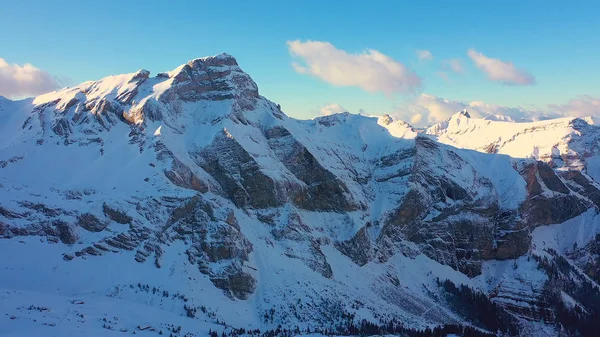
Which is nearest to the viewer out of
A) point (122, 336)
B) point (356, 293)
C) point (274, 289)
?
point (122, 336)

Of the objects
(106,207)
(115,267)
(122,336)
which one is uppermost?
(106,207)

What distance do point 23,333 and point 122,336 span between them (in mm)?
20701

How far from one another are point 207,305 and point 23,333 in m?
60.3

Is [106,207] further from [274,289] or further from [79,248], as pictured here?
[274,289]

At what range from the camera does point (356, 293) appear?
194125 millimetres

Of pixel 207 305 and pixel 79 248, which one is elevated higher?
pixel 79 248

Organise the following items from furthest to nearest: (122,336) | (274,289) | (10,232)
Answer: (274,289) → (10,232) → (122,336)

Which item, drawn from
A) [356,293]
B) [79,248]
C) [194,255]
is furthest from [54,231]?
[356,293]

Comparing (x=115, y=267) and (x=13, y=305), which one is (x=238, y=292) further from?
(x=13, y=305)

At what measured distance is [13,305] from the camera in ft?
394

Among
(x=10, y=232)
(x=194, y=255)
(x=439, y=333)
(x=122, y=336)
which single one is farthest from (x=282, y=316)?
(x=10, y=232)

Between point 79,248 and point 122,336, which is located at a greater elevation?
point 79,248

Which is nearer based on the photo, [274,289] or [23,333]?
[23,333]

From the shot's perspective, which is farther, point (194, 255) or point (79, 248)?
point (194, 255)
